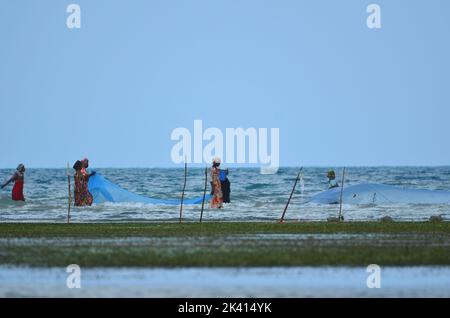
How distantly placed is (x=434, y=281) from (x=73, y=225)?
18.8 meters

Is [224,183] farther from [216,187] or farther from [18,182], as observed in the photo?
[18,182]

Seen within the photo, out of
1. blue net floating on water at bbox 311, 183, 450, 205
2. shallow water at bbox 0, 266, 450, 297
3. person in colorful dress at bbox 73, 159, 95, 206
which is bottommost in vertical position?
blue net floating on water at bbox 311, 183, 450, 205

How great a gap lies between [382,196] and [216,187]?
7679 mm

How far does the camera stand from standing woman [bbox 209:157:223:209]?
4541 centimetres

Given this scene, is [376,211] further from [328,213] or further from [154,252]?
[154,252]

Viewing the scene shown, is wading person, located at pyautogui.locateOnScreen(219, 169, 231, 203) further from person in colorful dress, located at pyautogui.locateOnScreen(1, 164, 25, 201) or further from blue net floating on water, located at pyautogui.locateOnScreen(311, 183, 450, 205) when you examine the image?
person in colorful dress, located at pyautogui.locateOnScreen(1, 164, 25, 201)

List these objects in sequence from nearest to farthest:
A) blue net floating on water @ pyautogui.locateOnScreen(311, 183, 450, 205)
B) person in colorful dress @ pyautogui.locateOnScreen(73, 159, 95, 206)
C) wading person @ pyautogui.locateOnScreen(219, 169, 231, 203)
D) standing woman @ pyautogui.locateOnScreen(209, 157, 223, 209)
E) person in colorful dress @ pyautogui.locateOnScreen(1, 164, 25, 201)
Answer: standing woman @ pyautogui.locateOnScreen(209, 157, 223, 209) → wading person @ pyautogui.locateOnScreen(219, 169, 231, 203) → person in colorful dress @ pyautogui.locateOnScreen(73, 159, 95, 206) → person in colorful dress @ pyautogui.locateOnScreen(1, 164, 25, 201) → blue net floating on water @ pyautogui.locateOnScreen(311, 183, 450, 205)

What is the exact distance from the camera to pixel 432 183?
94.6 m

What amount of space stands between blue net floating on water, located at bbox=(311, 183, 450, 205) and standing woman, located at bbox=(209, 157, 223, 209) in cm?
586

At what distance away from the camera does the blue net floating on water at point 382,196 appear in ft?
161

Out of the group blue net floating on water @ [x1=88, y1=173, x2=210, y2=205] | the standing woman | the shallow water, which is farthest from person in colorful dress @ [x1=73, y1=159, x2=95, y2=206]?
the shallow water

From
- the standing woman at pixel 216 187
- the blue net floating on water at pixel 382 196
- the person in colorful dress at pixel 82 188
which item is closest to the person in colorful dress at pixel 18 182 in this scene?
the person in colorful dress at pixel 82 188

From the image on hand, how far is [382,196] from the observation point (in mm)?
49312
